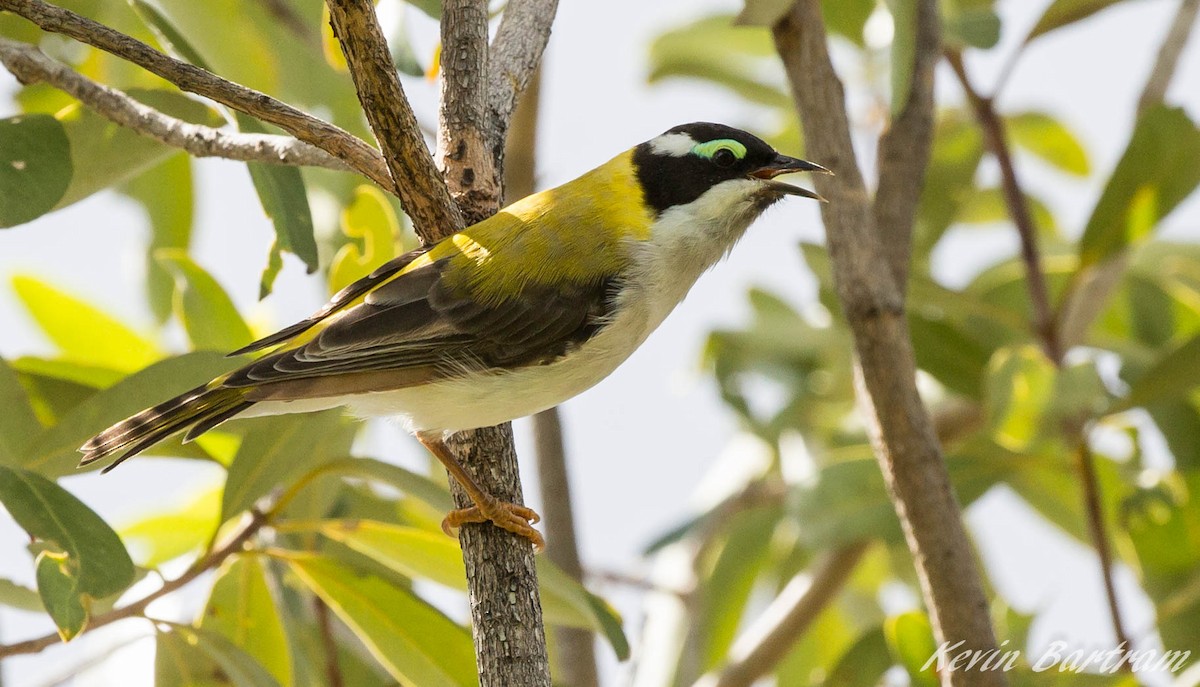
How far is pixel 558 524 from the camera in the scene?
3664 millimetres

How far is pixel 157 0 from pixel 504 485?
A: 5.68 feet

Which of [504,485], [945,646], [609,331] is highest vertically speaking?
[609,331]

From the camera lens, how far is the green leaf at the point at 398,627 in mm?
2656

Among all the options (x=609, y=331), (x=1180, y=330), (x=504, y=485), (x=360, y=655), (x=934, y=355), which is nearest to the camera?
(x=504, y=485)

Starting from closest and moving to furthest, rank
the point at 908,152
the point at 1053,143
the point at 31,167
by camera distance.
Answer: the point at 31,167
the point at 908,152
the point at 1053,143

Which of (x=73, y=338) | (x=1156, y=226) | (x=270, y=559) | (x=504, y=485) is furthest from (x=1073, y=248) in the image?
(x=73, y=338)

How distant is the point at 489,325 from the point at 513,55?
59cm

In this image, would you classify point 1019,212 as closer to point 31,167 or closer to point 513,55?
point 513,55

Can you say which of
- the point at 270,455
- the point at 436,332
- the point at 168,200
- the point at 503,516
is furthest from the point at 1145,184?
the point at 168,200

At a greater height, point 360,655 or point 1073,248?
point 1073,248

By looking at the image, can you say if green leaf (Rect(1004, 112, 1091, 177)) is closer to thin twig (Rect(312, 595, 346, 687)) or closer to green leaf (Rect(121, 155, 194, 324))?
green leaf (Rect(121, 155, 194, 324))

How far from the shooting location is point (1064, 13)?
10.8 feet

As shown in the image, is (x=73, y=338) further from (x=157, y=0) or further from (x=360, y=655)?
(x=360, y=655)

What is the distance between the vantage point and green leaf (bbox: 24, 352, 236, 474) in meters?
2.43
